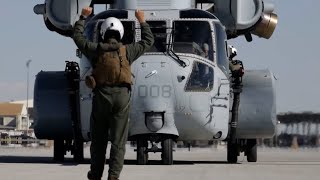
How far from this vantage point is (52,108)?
65.6 feet

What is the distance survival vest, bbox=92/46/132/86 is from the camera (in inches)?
378

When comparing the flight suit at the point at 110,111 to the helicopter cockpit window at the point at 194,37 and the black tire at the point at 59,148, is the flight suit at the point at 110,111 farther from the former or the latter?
the black tire at the point at 59,148

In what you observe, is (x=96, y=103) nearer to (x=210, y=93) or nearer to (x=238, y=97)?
(x=210, y=93)

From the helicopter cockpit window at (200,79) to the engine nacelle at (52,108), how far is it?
11.4 ft

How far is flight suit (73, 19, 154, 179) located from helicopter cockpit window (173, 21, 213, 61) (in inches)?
321

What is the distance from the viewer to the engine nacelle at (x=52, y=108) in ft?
65.4

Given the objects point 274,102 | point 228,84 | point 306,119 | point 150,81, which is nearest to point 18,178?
point 150,81

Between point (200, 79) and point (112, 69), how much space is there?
8188 millimetres

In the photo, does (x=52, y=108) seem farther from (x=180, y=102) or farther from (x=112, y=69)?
(x=112, y=69)

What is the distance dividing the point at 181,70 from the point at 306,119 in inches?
1969

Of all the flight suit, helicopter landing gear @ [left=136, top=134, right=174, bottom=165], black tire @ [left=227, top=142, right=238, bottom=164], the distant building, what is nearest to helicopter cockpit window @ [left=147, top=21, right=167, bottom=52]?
helicopter landing gear @ [left=136, top=134, right=174, bottom=165]

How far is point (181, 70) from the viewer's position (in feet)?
57.4

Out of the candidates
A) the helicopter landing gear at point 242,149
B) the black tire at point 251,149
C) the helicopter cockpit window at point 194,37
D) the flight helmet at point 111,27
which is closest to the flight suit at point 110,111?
the flight helmet at point 111,27

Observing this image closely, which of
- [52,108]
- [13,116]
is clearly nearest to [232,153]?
[52,108]
